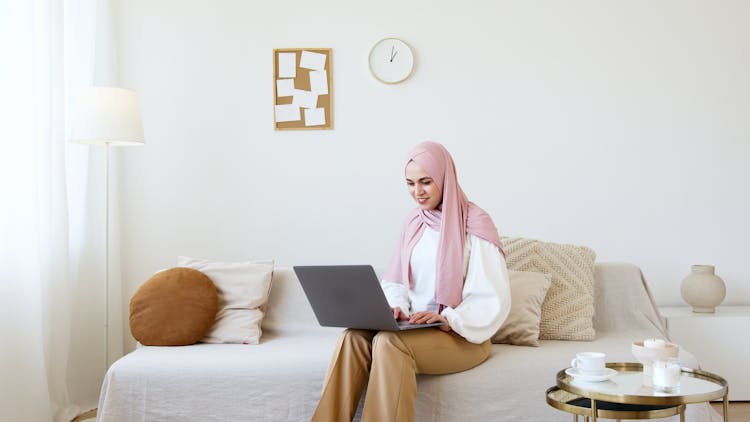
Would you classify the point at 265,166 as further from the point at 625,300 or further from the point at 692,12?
the point at 692,12

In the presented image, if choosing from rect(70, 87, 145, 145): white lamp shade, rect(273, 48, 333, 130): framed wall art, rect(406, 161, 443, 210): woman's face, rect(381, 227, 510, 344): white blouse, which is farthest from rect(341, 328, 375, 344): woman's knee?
rect(273, 48, 333, 130): framed wall art

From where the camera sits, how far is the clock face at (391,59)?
3953 millimetres

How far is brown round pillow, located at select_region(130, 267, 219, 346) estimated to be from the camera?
9.69 ft

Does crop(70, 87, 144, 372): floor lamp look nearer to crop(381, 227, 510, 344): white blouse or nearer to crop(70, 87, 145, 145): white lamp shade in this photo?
crop(70, 87, 145, 145): white lamp shade

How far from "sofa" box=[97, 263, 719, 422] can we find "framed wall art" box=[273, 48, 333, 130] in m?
1.47

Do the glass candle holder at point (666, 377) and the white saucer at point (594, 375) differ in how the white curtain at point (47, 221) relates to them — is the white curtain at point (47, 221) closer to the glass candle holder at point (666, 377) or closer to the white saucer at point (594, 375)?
the white saucer at point (594, 375)

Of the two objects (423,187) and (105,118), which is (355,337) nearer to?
(423,187)

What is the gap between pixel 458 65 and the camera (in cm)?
→ 397

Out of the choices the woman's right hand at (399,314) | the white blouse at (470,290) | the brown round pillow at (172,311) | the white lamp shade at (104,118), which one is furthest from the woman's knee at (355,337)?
the white lamp shade at (104,118)

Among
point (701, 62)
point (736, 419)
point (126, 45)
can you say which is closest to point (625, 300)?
point (736, 419)

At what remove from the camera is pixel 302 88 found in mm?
3980

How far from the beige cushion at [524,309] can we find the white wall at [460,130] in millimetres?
905

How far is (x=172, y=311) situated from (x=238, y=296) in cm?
29

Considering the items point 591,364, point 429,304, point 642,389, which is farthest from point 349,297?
point 642,389
